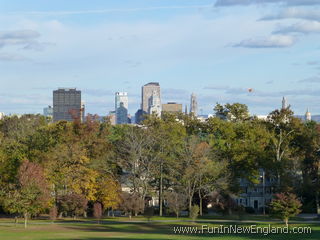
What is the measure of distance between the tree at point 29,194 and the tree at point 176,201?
15219 millimetres

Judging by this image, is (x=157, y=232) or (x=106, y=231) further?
(x=106, y=231)

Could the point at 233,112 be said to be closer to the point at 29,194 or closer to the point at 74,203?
the point at 74,203

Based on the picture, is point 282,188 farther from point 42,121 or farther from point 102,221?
point 42,121

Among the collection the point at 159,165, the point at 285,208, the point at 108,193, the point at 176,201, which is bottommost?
the point at 285,208

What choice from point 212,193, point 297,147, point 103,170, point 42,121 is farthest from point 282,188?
point 42,121

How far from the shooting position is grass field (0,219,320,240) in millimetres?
62781

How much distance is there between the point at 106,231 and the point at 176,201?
19.5 m

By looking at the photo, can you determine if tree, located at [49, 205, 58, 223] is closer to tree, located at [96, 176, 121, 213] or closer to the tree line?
the tree line

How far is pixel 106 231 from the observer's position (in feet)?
237

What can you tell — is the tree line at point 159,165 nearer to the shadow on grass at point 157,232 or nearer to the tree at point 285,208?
the shadow on grass at point 157,232

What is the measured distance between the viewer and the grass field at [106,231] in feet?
206

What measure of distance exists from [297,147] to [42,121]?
66422mm

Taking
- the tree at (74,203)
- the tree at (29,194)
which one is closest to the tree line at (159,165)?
the tree at (74,203)

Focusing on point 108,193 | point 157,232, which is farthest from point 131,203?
point 157,232
